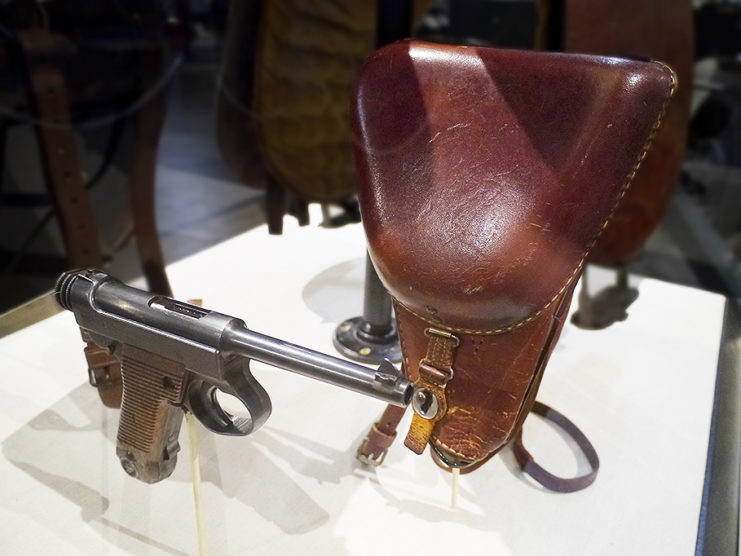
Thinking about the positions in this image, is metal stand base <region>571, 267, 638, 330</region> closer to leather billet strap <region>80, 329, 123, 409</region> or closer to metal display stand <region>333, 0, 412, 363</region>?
metal display stand <region>333, 0, 412, 363</region>

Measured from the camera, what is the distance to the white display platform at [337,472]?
2.51 ft

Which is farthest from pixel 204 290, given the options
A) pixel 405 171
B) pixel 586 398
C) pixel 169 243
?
pixel 586 398

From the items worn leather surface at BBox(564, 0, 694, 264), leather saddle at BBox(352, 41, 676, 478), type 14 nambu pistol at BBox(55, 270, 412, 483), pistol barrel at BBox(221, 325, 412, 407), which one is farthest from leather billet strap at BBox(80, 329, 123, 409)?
worn leather surface at BBox(564, 0, 694, 264)

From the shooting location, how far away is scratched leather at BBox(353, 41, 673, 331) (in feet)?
Result: 2.22

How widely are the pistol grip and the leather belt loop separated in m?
0.26

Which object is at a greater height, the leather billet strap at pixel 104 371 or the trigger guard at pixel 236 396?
the trigger guard at pixel 236 396

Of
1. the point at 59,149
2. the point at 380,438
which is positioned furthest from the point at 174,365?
the point at 59,149

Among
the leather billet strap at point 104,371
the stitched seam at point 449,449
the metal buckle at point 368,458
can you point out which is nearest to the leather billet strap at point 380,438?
the metal buckle at point 368,458

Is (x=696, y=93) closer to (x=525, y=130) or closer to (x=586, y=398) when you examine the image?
(x=586, y=398)

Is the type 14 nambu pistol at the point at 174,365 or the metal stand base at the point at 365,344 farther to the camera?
the metal stand base at the point at 365,344

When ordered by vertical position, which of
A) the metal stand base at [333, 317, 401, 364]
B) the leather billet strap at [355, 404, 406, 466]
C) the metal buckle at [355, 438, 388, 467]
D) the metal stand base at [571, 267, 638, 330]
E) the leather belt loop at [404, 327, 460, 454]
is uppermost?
the leather belt loop at [404, 327, 460, 454]

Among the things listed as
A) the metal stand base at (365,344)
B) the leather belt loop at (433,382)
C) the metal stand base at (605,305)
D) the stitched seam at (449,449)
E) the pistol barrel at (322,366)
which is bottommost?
the metal stand base at (605,305)

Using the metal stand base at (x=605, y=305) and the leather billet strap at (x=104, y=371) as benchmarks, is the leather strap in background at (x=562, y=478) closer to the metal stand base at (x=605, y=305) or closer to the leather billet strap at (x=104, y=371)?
the metal stand base at (x=605, y=305)

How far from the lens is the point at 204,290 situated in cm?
124
